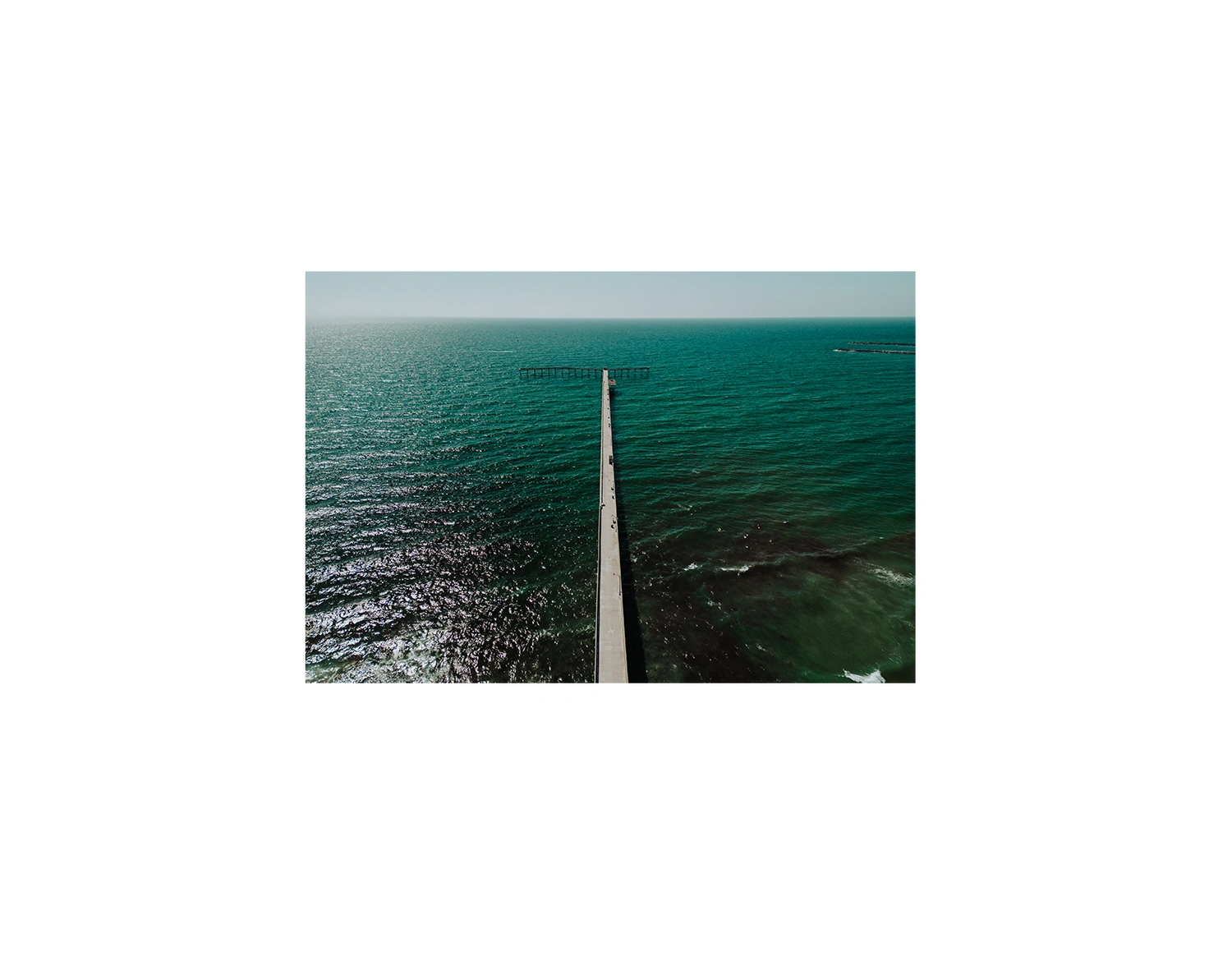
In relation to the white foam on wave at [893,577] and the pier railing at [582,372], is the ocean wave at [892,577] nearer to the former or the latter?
the white foam on wave at [893,577]

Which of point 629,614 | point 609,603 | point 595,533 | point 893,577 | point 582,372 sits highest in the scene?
point 582,372

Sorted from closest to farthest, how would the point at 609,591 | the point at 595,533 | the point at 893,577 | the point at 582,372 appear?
the point at 609,591, the point at 893,577, the point at 595,533, the point at 582,372

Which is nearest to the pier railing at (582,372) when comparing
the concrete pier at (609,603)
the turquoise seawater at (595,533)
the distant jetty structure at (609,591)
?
the turquoise seawater at (595,533)

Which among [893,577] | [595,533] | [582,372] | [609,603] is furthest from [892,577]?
[582,372]

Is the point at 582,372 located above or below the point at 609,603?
above

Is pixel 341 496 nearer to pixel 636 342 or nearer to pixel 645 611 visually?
pixel 645 611

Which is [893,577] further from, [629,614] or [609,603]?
[609,603]
